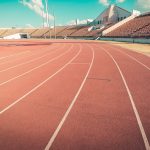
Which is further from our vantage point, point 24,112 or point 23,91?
point 23,91

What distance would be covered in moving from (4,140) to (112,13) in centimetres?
7535

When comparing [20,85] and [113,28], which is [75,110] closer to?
[20,85]

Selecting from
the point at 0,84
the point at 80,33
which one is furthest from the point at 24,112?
the point at 80,33

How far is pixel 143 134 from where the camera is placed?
5566 millimetres

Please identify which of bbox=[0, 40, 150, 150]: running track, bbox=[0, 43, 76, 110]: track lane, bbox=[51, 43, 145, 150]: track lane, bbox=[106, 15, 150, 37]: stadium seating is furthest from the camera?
bbox=[106, 15, 150, 37]: stadium seating

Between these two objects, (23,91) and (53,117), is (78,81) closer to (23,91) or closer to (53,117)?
(23,91)

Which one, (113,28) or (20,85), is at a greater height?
(113,28)

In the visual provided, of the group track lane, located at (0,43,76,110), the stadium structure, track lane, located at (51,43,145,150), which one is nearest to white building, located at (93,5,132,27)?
the stadium structure

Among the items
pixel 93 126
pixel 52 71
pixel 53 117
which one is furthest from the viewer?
pixel 52 71

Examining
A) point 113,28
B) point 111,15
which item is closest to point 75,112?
point 113,28

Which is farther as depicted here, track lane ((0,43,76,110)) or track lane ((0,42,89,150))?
track lane ((0,43,76,110))

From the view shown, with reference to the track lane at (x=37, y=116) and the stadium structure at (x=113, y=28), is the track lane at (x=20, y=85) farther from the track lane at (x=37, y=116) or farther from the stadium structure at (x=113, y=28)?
the stadium structure at (x=113, y=28)

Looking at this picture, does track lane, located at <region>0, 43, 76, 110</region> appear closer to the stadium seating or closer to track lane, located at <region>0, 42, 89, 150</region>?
track lane, located at <region>0, 42, 89, 150</region>

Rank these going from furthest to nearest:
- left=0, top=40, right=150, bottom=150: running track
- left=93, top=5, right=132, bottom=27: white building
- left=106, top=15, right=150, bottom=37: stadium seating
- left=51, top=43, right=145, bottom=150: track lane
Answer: left=93, top=5, right=132, bottom=27: white building
left=106, top=15, right=150, bottom=37: stadium seating
left=0, top=40, right=150, bottom=150: running track
left=51, top=43, right=145, bottom=150: track lane
